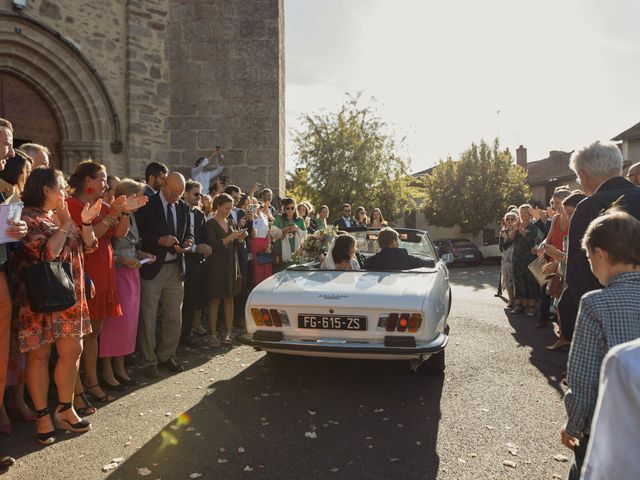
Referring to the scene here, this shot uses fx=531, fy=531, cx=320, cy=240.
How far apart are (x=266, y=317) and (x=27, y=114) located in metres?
7.39

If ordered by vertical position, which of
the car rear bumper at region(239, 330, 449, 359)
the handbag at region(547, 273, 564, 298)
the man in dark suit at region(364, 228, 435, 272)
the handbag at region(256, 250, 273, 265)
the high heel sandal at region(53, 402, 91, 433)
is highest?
the man in dark suit at region(364, 228, 435, 272)

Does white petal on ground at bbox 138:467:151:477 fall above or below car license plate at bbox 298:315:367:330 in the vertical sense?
below

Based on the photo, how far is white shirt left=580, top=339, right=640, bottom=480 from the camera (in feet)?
3.25

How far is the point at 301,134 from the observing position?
101 ft

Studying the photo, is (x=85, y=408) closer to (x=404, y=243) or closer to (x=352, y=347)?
(x=352, y=347)

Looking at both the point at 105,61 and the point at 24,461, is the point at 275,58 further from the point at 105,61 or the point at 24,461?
the point at 24,461

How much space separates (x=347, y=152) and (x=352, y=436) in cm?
2730

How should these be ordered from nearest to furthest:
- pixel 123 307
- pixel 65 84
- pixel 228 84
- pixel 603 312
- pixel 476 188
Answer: pixel 603 312 → pixel 123 307 → pixel 65 84 → pixel 228 84 → pixel 476 188

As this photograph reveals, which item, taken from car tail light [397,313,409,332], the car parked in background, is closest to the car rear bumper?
car tail light [397,313,409,332]

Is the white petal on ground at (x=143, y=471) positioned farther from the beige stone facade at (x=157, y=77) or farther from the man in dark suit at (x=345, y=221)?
the beige stone facade at (x=157, y=77)

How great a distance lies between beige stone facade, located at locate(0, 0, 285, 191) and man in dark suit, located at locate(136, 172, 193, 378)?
533cm

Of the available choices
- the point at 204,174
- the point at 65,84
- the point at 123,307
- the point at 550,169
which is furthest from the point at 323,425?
the point at 550,169

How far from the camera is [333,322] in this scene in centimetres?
463

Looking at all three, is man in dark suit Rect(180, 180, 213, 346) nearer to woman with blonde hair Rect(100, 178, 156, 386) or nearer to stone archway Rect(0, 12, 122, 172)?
woman with blonde hair Rect(100, 178, 156, 386)
